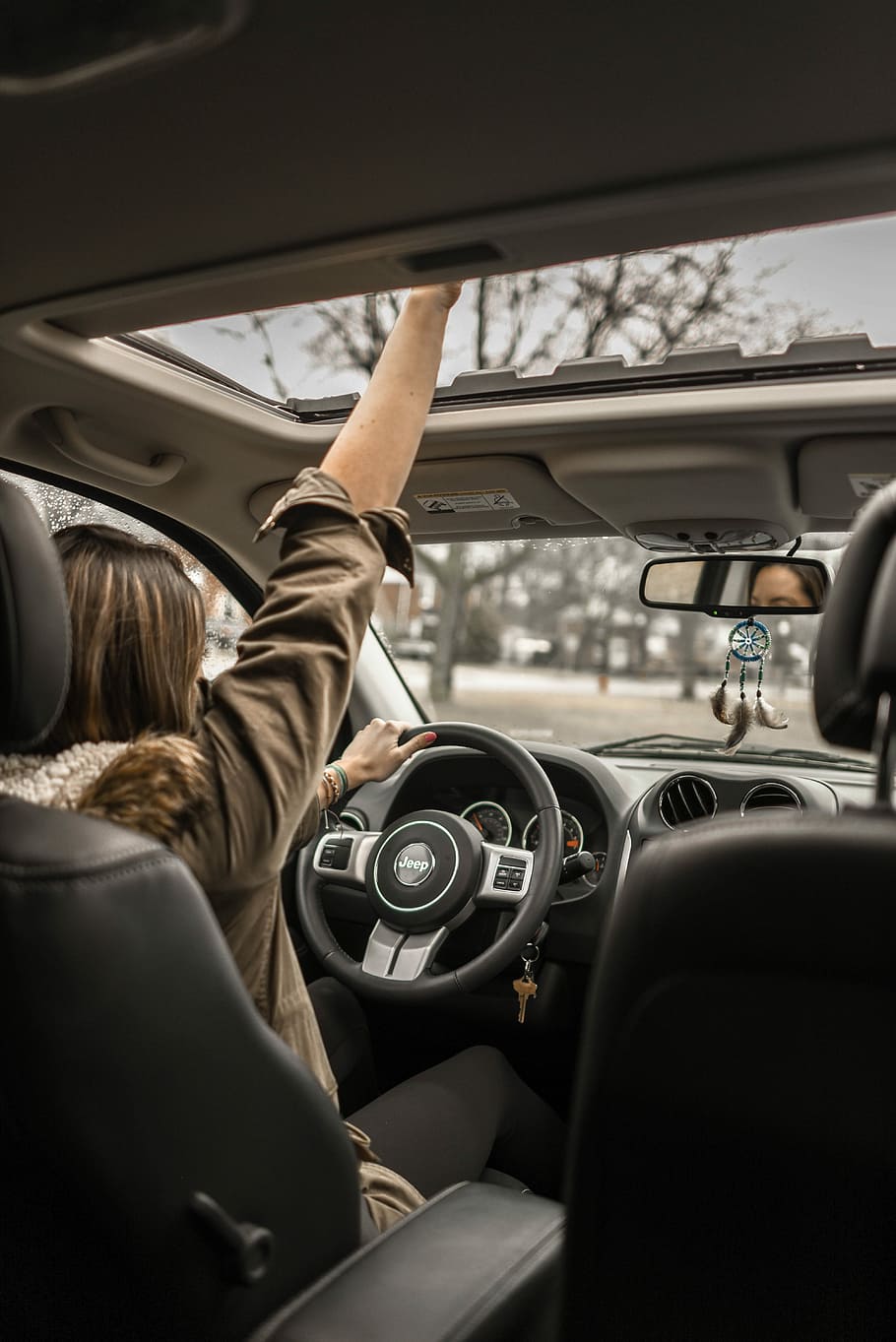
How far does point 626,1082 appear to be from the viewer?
1000 millimetres

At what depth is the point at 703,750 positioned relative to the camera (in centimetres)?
308

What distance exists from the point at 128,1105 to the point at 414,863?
171 cm

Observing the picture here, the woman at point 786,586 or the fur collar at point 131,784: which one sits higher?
the woman at point 786,586

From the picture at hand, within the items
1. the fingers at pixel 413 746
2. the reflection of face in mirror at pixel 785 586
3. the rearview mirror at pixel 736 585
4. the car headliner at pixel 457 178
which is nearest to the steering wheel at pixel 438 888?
the fingers at pixel 413 746

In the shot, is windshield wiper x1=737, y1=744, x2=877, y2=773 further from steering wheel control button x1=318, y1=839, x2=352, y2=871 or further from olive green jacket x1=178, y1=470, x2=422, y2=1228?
olive green jacket x1=178, y1=470, x2=422, y2=1228

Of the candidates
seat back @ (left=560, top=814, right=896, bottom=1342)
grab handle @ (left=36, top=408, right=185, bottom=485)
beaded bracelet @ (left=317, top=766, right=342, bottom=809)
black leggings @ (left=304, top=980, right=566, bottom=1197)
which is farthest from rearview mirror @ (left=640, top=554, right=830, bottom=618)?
seat back @ (left=560, top=814, right=896, bottom=1342)

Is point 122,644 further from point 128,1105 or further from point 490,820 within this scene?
point 490,820

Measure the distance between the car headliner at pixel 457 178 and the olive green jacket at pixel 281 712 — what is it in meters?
0.61

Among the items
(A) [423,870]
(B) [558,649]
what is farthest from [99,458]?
(B) [558,649]

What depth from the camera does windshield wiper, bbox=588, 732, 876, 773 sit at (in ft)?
9.37

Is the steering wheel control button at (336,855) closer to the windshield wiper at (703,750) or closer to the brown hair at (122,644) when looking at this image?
the windshield wiper at (703,750)

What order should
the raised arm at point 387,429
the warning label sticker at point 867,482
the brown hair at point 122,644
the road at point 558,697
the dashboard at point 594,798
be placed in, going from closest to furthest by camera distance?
the brown hair at point 122,644, the raised arm at point 387,429, the warning label sticker at point 867,482, the dashboard at point 594,798, the road at point 558,697

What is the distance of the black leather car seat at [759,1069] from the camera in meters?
0.90

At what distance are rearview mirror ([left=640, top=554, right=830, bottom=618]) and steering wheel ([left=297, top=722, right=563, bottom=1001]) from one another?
60cm
